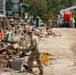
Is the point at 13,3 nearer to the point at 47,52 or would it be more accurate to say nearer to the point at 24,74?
the point at 47,52

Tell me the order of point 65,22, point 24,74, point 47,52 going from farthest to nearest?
1. point 65,22
2. point 47,52
3. point 24,74

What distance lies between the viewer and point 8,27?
1133 inches

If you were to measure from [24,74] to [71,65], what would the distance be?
3.57 meters

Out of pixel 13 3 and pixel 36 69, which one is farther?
pixel 13 3

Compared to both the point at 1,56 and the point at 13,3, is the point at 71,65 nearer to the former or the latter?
the point at 1,56

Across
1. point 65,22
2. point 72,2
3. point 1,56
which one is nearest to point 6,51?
point 1,56

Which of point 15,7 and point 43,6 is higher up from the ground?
point 15,7

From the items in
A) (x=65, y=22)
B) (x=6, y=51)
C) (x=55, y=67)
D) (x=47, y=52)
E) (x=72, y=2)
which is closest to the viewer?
(x=55, y=67)

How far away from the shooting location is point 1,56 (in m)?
17.1

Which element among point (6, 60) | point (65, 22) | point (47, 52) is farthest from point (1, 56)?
point (65, 22)

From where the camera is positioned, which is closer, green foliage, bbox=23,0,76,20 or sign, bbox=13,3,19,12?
sign, bbox=13,3,19,12

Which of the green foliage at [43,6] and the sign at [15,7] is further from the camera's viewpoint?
the green foliage at [43,6]

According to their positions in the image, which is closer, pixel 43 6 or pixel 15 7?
pixel 15 7

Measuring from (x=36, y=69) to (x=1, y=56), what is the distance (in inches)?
88.3
